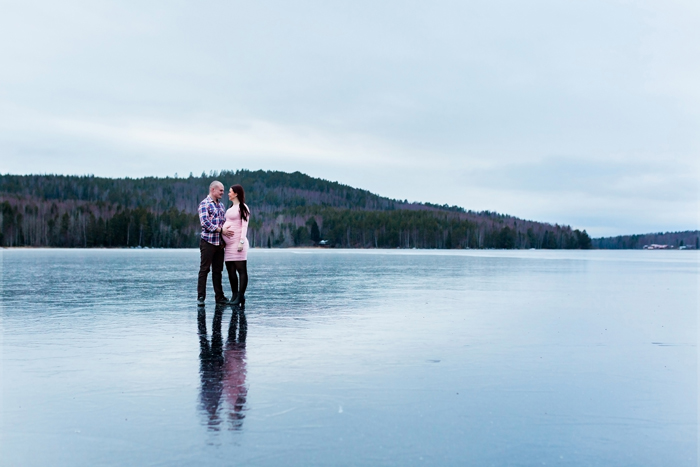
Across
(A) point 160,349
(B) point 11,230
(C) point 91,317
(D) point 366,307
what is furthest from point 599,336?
(B) point 11,230

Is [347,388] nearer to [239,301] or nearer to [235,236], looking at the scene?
[239,301]

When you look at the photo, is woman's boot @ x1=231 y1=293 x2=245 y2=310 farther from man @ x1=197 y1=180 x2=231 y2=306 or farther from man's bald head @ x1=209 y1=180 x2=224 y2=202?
man's bald head @ x1=209 y1=180 x2=224 y2=202

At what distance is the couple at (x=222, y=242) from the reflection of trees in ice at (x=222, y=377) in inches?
107

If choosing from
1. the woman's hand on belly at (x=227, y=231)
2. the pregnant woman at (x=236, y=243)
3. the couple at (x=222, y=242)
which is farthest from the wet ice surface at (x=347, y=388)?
the woman's hand on belly at (x=227, y=231)

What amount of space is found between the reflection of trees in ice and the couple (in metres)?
2.71

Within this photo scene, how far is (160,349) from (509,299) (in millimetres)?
7760

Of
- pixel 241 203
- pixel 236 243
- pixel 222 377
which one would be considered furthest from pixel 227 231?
pixel 222 377

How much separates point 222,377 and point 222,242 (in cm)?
614

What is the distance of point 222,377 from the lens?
5.02m

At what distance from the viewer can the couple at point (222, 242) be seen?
10.6m

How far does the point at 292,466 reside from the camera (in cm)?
312

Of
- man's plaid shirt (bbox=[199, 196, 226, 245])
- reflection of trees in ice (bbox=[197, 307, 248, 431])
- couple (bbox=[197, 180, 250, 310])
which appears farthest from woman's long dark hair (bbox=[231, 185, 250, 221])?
reflection of trees in ice (bbox=[197, 307, 248, 431])

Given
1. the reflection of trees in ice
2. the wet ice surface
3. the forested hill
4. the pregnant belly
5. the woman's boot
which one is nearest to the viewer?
the wet ice surface

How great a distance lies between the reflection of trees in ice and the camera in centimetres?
398
